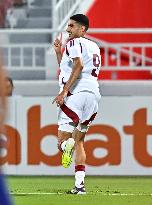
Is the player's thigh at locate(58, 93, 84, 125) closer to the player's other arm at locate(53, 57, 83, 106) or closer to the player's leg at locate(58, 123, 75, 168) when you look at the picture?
the player's leg at locate(58, 123, 75, 168)

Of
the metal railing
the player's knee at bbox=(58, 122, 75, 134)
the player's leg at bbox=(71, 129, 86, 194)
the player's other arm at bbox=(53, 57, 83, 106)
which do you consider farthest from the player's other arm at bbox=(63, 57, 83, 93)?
the metal railing

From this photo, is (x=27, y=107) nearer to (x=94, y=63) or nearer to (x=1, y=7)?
(x=94, y=63)

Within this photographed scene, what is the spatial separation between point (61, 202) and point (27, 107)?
539 cm

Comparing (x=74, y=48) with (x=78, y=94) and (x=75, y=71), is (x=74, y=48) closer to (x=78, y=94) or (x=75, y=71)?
(x=75, y=71)

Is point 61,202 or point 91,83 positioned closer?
point 61,202

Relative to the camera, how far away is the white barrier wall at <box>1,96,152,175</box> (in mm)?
13945

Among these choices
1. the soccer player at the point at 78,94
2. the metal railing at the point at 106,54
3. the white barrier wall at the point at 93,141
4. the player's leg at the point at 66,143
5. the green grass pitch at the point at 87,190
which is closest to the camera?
the green grass pitch at the point at 87,190

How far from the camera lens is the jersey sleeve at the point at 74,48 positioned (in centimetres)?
956

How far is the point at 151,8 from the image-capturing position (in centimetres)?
2064

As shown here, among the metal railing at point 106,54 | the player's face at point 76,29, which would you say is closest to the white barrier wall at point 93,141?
the metal railing at point 106,54

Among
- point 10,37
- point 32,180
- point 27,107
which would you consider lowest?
point 32,180

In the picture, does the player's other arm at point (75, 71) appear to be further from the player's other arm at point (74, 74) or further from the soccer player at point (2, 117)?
the soccer player at point (2, 117)

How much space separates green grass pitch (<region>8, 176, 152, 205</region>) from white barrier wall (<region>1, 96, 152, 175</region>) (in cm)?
26

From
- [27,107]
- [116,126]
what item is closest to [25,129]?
[27,107]
